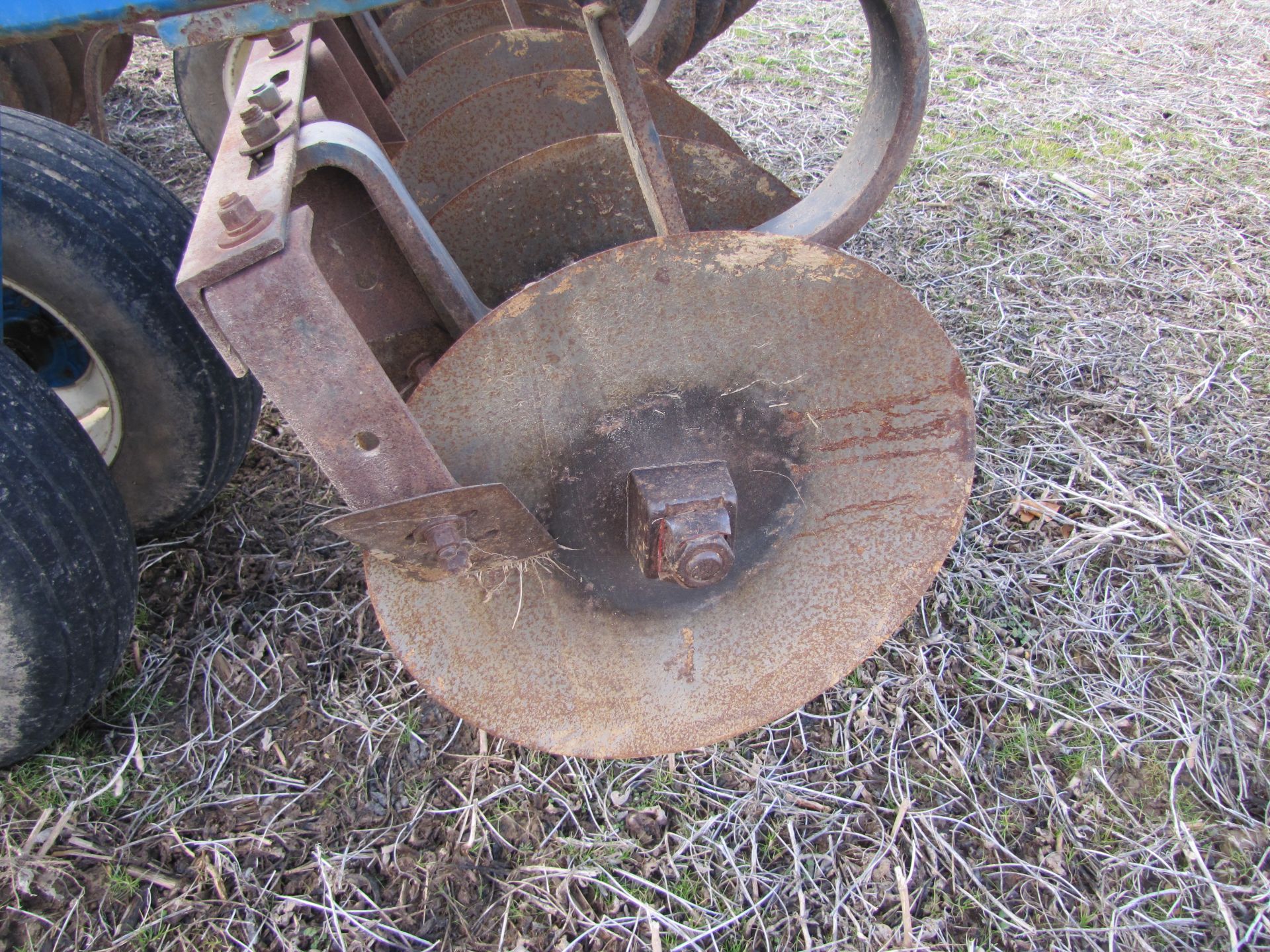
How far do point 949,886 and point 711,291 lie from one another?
1.15 metres

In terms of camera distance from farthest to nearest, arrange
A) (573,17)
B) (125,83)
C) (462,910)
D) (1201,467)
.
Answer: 1. (125,83)
2. (573,17)
3. (1201,467)
4. (462,910)

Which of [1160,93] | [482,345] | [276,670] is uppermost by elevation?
[482,345]

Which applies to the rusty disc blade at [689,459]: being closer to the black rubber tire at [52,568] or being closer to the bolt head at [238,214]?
the bolt head at [238,214]

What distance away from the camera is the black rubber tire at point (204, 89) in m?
2.86

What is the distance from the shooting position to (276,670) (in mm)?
1800

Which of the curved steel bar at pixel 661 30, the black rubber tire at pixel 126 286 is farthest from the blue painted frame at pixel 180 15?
the curved steel bar at pixel 661 30

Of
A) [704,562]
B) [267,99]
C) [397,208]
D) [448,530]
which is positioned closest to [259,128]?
[267,99]

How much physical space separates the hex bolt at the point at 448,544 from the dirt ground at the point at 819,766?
0.66m

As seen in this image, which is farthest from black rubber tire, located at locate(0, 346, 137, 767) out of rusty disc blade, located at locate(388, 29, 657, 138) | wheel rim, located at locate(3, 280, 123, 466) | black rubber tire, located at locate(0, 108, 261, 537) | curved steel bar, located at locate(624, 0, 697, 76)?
curved steel bar, located at locate(624, 0, 697, 76)

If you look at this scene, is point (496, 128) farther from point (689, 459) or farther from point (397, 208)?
point (689, 459)

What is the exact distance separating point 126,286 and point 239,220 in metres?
0.75

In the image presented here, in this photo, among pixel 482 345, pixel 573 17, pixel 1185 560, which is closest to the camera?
pixel 482 345

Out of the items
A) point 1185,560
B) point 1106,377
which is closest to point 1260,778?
point 1185,560

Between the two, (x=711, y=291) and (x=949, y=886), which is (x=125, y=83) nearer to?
(x=711, y=291)
